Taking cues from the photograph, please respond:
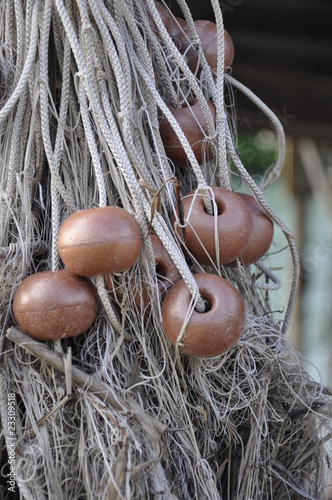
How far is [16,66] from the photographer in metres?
0.77

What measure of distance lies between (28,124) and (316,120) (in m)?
1.40

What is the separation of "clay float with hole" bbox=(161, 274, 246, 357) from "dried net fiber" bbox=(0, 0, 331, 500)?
0.04ft

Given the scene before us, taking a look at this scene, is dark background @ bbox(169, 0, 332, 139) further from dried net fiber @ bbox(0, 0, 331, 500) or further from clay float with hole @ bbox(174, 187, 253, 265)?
clay float with hole @ bbox(174, 187, 253, 265)

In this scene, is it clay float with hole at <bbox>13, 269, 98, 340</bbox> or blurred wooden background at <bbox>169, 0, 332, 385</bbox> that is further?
blurred wooden background at <bbox>169, 0, 332, 385</bbox>

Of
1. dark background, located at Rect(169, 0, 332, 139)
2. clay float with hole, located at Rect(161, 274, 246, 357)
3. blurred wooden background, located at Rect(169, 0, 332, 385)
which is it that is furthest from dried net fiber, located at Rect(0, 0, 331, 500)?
dark background, located at Rect(169, 0, 332, 139)

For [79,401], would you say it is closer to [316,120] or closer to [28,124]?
[28,124]

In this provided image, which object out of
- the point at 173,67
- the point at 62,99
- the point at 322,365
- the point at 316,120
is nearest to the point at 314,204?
the point at 316,120

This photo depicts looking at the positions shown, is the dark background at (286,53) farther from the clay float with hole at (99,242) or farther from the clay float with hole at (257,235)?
the clay float with hole at (99,242)

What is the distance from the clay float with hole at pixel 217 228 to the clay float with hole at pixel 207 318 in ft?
0.16

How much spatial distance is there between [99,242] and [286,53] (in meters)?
1.36

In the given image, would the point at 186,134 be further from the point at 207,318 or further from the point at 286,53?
the point at 286,53

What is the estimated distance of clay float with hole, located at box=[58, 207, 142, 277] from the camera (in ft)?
2.03

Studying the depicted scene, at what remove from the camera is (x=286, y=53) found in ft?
5.80

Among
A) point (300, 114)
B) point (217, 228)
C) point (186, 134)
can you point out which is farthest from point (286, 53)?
point (217, 228)
